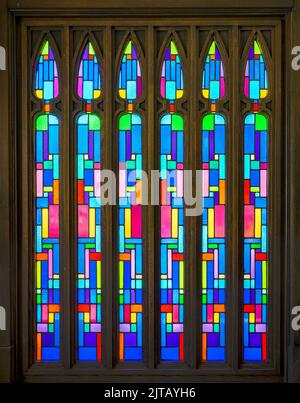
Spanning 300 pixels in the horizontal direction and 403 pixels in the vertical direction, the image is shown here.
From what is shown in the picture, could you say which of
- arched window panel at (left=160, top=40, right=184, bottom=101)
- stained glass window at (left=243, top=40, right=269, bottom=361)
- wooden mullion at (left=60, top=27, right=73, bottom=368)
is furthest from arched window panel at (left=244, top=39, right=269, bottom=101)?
wooden mullion at (left=60, top=27, right=73, bottom=368)

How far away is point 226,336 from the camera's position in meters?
3.57

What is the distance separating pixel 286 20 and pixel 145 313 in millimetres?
2161

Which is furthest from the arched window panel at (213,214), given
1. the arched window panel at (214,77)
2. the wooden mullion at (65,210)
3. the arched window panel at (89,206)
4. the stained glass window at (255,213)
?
the wooden mullion at (65,210)

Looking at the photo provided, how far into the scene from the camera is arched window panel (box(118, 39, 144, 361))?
3.54 meters

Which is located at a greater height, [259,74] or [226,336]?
[259,74]

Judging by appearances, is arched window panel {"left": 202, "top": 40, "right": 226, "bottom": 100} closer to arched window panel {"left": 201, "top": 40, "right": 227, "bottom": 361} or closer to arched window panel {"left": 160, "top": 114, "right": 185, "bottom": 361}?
arched window panel {"left": 201, "top": 40, "right": 227, "bottom": 361}

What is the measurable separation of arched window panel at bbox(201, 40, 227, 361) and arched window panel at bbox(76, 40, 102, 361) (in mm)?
715

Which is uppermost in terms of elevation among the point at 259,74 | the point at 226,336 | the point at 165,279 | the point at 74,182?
the point at 259,74

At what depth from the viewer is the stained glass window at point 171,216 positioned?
3.54 metres

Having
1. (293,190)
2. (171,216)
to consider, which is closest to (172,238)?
(171,216)

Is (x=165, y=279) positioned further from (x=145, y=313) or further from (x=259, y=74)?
(x=259, y=74)

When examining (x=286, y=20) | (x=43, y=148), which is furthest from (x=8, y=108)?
(x=286, y=20)

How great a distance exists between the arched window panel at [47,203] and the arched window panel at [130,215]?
44 centimetres

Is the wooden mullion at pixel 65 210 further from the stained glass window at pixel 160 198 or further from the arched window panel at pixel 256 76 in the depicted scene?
the arched window panel at pixel 256 76
